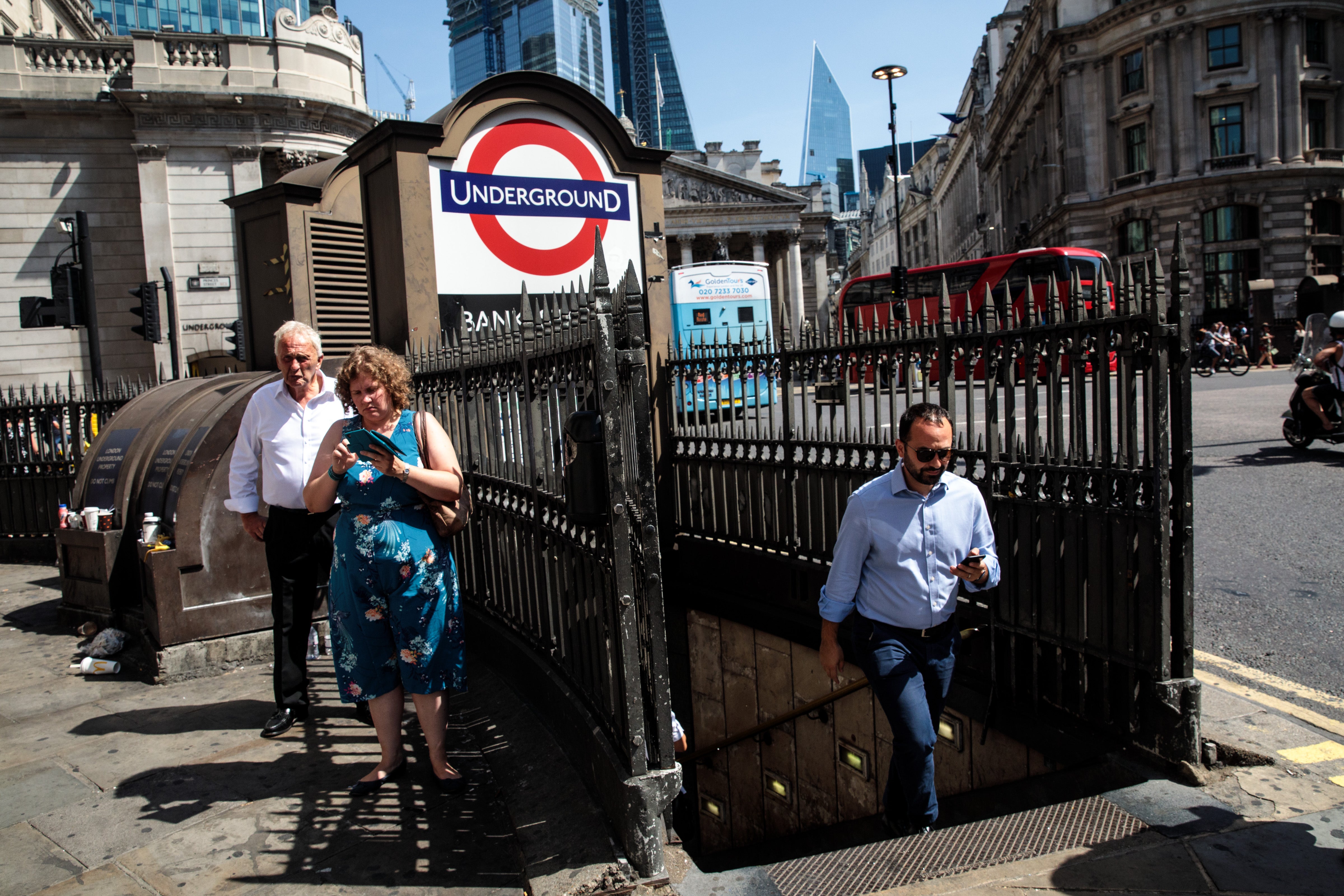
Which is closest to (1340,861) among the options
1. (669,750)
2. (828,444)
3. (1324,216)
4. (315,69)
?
(669,750)

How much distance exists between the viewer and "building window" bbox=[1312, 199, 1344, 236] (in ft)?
130

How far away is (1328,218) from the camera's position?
39.7m

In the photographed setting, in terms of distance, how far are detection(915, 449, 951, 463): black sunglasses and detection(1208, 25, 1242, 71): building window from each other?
4715cm

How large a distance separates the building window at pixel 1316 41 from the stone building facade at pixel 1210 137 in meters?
0.06

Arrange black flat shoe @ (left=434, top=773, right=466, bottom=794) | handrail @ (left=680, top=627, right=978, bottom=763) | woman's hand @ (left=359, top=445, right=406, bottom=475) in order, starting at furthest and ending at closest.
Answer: handrail @ (left=680, top=627, right=978, bottom=763) < black flat shoe @ (left=434, top=773, right=466, bottom=794) < woman's hand @ (left=359, top=445, right=406, bottom=475)

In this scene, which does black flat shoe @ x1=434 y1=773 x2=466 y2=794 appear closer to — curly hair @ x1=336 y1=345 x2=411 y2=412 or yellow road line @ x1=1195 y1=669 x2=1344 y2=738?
curly hair @ x1=336 y1=345 x2=411 y2=412

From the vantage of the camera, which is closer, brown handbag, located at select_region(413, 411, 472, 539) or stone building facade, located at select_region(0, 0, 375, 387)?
brown handbag, located at select_region(413, 411, 472, 539)

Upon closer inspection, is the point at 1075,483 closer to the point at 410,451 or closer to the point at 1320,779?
the point at 1320,779

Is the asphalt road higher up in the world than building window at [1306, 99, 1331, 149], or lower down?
lower down

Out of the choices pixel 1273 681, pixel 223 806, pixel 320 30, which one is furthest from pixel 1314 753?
pixel 320 30

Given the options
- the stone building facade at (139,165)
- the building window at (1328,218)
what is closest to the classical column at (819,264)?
the building window at (1328,218)

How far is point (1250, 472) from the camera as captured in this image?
9102 millimetres

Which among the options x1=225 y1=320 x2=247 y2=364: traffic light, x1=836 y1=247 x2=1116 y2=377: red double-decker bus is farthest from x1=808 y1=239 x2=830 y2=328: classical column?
x1=225 y1=320 x2=247 y2=364: traffic light

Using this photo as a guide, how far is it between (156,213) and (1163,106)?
41614mm
